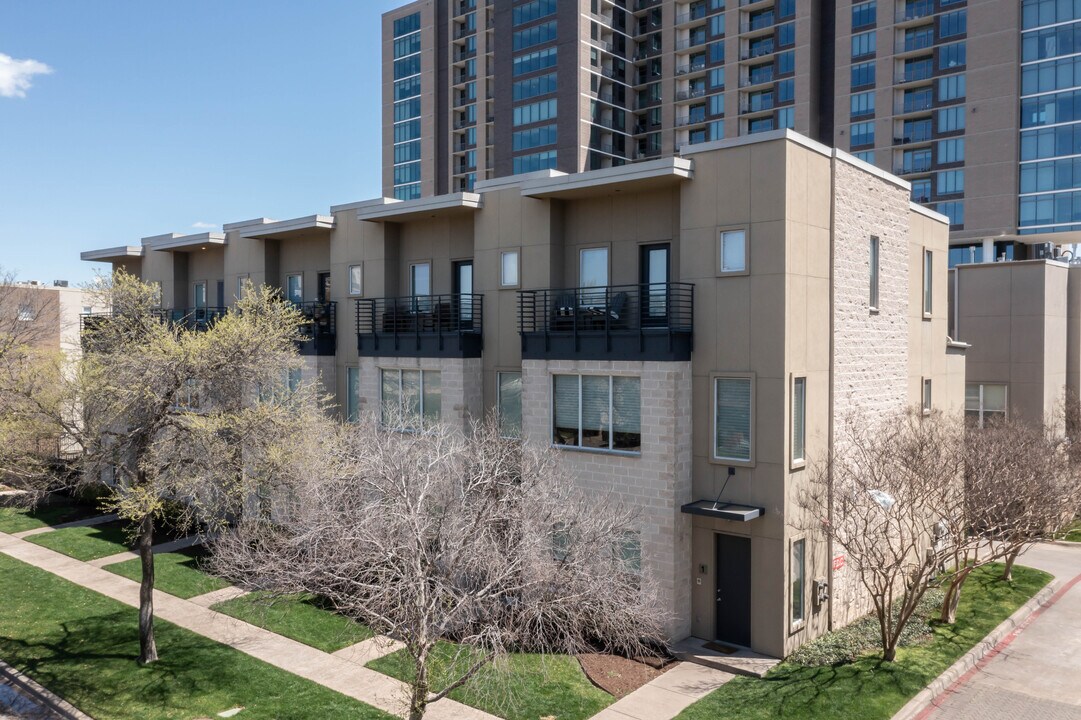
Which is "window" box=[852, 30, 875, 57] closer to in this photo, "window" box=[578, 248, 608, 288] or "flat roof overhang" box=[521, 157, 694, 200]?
"flat roof overhang" box=[521, 157, 694, 200]

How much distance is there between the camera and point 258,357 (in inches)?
696

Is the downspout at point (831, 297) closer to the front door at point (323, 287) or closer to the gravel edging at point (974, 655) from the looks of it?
the gravel edging at point (974, 655)

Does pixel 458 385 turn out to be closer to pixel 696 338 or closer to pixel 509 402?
pixel 509 402

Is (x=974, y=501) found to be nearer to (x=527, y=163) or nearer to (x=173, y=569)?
(x=173, y=569)

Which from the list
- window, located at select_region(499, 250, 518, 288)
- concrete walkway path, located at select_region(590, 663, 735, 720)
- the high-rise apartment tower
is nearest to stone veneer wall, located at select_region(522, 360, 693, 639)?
concrete walkway path, located at select_region(590, 663, 735, 720)

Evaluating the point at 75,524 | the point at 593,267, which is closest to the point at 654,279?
the point at 593,267

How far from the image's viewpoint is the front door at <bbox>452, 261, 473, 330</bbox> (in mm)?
23500

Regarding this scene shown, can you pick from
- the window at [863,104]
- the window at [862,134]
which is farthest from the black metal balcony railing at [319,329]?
the window at [863,104]

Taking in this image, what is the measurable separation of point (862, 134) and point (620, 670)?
60.2 metres

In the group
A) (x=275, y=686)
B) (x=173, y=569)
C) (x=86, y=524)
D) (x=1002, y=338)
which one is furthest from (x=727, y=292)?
(x=86, y=524)

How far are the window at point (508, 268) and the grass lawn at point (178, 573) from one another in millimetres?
Result: 10903

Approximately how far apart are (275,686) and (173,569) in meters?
9.56

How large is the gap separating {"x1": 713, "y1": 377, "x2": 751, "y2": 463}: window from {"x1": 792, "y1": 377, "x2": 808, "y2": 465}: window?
1.01 meters

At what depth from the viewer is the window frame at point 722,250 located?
17609mm
